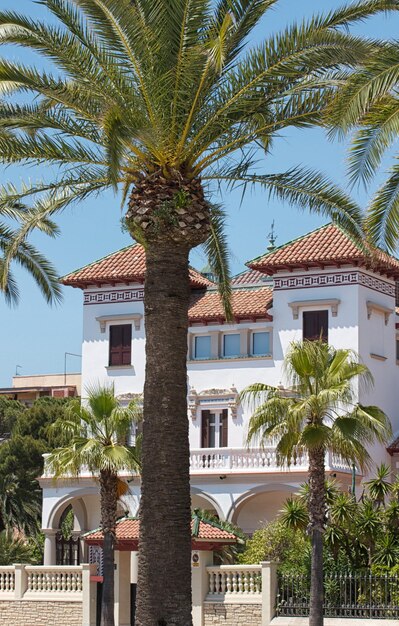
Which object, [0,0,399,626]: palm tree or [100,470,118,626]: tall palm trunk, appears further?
[100,470,118,626]: tall palm trunk

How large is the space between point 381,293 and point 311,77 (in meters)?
28.5

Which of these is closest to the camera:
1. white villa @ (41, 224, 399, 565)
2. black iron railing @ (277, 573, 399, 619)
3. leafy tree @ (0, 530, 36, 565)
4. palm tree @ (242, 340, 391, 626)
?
palm tree @ (242, 340, 391, 626)

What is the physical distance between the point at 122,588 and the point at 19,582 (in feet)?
9.56

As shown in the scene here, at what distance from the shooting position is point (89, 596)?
3809 cm

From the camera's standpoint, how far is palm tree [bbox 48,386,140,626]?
123ft

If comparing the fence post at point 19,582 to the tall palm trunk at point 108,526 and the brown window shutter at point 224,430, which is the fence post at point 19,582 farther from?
the brown window shutter at point 224,430

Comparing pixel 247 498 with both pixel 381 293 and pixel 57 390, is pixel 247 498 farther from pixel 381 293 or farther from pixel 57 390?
pixel 57 390

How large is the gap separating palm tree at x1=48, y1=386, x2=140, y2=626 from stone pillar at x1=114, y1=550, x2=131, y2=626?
2.38 metres

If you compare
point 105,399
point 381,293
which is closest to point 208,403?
point 381,293

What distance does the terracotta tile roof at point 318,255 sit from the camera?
49219mm

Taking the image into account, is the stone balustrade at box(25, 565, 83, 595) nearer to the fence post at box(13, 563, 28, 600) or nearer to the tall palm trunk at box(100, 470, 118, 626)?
the fence post at box(13, 563, 28, 600)

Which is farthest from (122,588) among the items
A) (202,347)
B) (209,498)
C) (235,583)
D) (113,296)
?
(113,296)

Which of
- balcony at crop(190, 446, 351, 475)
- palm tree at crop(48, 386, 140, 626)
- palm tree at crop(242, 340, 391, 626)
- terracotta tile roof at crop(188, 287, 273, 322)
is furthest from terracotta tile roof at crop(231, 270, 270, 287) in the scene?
palm tree at crop(242, 340, 391, 626)

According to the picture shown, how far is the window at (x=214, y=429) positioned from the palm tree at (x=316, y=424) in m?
17.6
